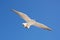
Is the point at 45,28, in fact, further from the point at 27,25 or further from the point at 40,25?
the point at 27,25

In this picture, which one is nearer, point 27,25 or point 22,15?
point 27,25

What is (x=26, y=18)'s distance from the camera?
1144mm

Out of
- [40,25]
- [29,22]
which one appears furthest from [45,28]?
[29,22]

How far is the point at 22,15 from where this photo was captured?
1.16 m

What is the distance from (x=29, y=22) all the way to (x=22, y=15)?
0.09 m

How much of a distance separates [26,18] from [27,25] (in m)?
0.11

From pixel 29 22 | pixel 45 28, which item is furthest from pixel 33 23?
pixel 45 28

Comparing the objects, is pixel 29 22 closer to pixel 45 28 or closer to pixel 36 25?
pixel 36 25

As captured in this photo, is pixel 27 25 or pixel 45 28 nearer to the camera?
pixel 27 25

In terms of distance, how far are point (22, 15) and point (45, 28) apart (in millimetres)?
221

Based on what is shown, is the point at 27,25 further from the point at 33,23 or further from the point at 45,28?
the point at 45,28

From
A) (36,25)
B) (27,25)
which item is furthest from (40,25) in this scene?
(27,25)

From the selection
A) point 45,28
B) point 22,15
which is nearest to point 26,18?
point 22,15

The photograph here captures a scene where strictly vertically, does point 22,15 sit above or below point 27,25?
above
